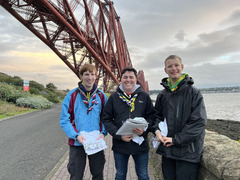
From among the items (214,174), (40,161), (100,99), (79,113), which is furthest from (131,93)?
(40,161)

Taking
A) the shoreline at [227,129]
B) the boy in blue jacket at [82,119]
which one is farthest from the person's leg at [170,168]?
the shoreline at [227,129]

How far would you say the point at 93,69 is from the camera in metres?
2.42

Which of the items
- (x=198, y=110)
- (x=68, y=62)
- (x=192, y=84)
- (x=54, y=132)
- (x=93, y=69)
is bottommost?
(x=54, y=132)

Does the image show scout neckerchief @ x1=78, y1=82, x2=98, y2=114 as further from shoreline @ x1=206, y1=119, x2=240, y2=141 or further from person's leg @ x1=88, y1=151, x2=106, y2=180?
shoreline @ x1=206, y1=119, x2=240, y2=141

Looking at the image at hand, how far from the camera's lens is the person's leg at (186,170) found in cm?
188

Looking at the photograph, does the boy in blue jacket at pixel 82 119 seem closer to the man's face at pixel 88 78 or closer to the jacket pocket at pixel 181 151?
the man's face at pixel 88 78

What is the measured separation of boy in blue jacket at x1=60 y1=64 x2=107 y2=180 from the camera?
Answer: 91.0 inches

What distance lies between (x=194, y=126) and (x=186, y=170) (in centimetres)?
50

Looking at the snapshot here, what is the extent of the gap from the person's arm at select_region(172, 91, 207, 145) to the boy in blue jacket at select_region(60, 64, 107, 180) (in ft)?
3.49

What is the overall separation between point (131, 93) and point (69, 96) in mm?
855

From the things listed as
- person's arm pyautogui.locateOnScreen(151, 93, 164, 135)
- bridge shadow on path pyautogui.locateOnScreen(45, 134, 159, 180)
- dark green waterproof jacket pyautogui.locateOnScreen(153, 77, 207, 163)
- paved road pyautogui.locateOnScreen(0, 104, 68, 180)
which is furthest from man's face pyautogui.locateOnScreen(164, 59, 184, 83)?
paved road pyautogui.locateOnScreen(0, 104, 68, 180)

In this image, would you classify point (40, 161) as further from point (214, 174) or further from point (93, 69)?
point (214, 174)

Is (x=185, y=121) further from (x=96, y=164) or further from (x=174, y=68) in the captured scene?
(x=96, y=164)

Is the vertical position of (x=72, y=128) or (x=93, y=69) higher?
(x=93, y=69)
